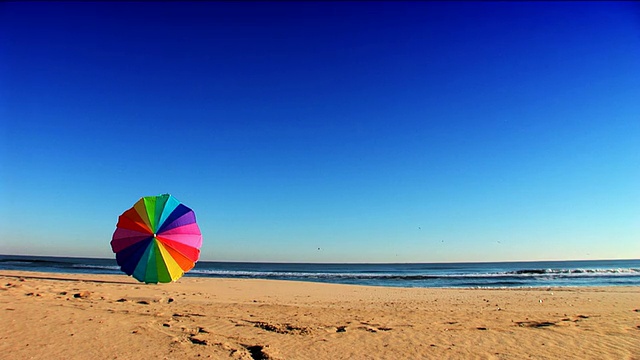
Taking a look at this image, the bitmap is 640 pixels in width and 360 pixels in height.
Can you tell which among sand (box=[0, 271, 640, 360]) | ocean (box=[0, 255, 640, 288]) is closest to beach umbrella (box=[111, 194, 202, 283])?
sand (box=[0, 271, 640, 360])

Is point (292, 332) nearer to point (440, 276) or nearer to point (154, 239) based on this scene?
point (154, 239)

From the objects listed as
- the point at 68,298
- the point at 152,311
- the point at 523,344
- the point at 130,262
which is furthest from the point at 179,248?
the point at 523,344

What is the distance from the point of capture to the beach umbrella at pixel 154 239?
42.2 ft

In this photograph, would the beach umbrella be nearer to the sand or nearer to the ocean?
the sand

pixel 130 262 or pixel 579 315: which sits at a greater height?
pixel 130 262

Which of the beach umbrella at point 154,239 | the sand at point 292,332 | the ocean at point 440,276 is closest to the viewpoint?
the sand at point 292,332

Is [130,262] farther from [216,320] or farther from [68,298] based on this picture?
[216,320]

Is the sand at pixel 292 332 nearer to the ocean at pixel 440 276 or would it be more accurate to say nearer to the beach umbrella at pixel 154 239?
the beach umbrella at pixel 154 239

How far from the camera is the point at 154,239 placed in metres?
12.8

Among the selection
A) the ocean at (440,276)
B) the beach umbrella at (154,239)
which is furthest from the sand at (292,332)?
the ocean at (440,276)

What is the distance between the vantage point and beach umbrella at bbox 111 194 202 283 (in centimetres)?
1285

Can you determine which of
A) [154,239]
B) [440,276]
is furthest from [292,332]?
[440,276]

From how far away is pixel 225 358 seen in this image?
530 centimetres

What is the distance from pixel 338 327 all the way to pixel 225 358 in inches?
112
